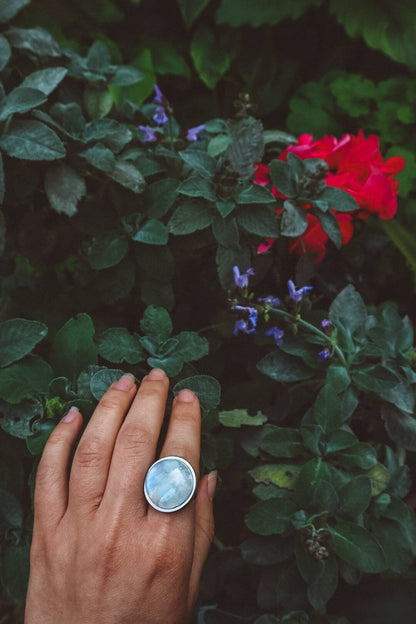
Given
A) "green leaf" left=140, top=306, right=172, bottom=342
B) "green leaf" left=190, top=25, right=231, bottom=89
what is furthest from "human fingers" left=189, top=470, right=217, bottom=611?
"green leaf" left=190, top=25, right=231, bottom=89

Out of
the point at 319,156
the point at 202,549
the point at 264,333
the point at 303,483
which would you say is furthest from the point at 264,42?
the point at 202,549

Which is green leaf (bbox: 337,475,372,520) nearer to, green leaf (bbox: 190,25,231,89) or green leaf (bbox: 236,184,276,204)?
green leaf (bbox: 236,184,276,204)

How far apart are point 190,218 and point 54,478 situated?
0.47 metres

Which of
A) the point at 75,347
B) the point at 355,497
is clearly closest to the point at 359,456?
the point at 355,497

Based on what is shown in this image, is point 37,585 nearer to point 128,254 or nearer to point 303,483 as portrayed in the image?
point 303,483

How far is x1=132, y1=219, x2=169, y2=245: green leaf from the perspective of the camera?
0.92 metres

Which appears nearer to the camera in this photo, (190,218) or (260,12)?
(190,218)

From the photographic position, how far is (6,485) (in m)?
0.87

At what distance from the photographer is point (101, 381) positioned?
76 centimetres

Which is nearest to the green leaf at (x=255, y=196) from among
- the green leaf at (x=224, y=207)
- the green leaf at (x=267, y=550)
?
the green leaf at (x=224, y=207)

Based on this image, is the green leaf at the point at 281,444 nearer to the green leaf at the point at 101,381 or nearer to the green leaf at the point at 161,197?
the green leaf at the point at 101,381

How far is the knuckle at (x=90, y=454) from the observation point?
2.30ft

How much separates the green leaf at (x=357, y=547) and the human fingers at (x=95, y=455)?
37 centimetres

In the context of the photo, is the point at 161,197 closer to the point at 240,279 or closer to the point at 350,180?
the point at 240,279
